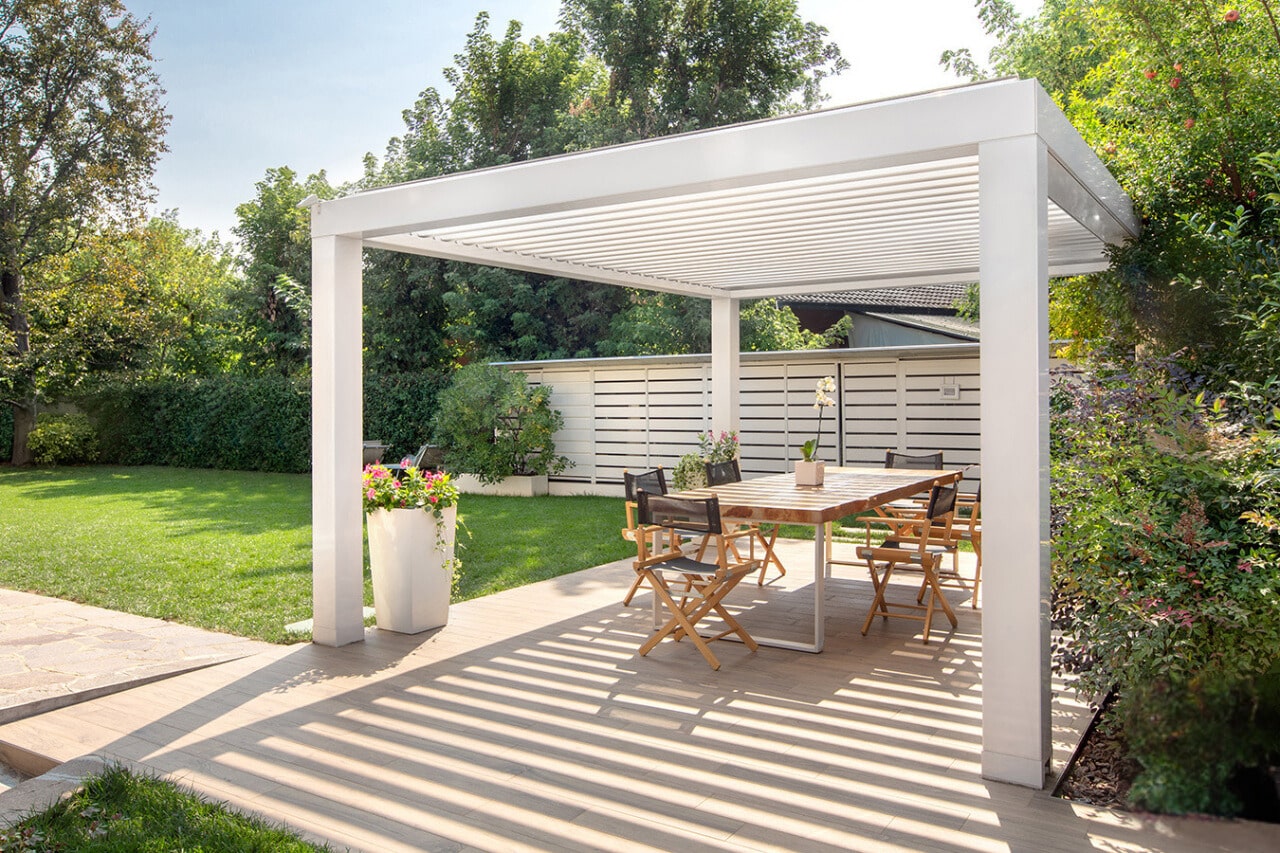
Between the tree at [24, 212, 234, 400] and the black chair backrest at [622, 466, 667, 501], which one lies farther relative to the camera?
the tree at [24, 212, 234, 400]

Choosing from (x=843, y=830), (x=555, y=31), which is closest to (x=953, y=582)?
(x=843, y=830)

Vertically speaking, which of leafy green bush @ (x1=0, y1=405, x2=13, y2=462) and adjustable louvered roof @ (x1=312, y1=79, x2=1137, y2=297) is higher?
adjustable louvered roof @ (x1=312, y1=79, x2=1137, y2=297)

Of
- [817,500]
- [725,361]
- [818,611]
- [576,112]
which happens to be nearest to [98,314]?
[576,112]

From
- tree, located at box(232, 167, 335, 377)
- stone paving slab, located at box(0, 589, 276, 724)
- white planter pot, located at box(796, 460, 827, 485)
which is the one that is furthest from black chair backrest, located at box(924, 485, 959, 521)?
tree, located at box(232, 167, 335, 377)

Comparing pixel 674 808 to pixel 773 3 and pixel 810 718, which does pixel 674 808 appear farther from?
pixel 773 3

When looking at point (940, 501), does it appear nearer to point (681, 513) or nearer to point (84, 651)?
point (681, 513)

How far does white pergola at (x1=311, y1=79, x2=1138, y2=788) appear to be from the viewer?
3.47 metres

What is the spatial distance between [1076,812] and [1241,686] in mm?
2591

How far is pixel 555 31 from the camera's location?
67.6ft

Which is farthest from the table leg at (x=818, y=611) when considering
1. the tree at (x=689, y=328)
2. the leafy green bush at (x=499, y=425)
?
the tree at (x=689, y=328)

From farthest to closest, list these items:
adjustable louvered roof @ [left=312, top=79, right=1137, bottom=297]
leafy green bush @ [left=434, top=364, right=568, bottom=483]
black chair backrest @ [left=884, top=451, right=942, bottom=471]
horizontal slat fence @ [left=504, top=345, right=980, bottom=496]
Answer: leafy green bush @ [left=434, top=364, right=568, bottom=483] < horizontal slat fence @ [left=504, top=345, right=980, bottom=496] < black chair backrest @ [left=884, top=451, right=942, bottom=471] < adjustable louvered roof @ [left=312, top=79, right=1137, bottom=297]

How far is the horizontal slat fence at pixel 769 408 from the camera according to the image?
426 inches

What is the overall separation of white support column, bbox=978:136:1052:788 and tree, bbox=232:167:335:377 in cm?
1892

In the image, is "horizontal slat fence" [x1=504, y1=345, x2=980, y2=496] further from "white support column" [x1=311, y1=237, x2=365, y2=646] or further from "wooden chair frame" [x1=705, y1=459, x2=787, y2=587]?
"white support column" [x1=311, y1=237, x2=365, y2=646]
